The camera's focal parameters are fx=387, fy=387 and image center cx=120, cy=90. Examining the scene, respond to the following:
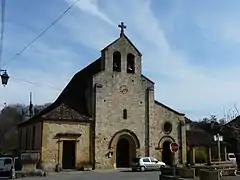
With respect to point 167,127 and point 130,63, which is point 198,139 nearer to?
point 167,127

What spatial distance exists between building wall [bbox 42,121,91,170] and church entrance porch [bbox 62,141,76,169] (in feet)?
1.77

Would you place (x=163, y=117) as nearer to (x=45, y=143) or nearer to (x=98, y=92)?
(x=98, y=92)

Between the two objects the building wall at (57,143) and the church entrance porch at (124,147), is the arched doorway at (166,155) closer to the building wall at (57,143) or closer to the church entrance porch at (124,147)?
the church entrance porch at (124,147)

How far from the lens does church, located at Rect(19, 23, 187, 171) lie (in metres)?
40.0

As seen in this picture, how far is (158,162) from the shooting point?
40.8 meters

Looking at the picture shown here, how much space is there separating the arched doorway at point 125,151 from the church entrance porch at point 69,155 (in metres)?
5.35

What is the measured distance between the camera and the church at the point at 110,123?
40.0 meters

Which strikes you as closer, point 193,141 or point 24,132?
point 24,132

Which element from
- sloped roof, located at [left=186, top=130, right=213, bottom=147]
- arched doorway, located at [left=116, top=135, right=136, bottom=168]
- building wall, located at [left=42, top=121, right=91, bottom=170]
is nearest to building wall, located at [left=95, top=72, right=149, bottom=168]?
arched doorway, located at [left=116, top=135, right=136, bottom=168]

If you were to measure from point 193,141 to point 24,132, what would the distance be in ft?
75.0

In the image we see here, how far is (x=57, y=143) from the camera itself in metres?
39.3

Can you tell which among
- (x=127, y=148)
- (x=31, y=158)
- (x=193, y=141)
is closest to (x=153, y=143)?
(x=127, y=148)

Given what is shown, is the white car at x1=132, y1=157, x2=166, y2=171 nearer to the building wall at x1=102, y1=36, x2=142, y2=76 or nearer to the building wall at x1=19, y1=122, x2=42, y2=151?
the building wall at x1=19, y1=122, x2=42, y2=151

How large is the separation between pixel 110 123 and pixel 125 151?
3960mm
